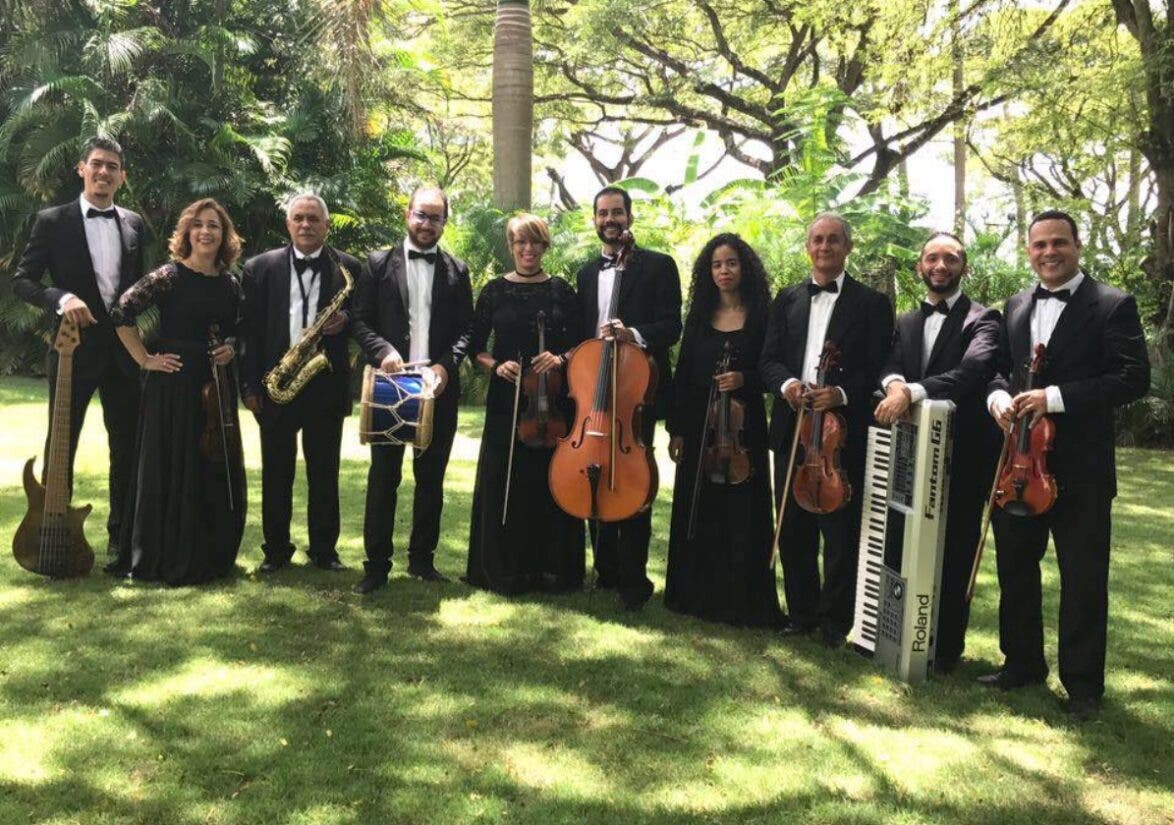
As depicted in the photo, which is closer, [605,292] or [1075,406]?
[1075,406]

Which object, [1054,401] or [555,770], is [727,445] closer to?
[1054,401]

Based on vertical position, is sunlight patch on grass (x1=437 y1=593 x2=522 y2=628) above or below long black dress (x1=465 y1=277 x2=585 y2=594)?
below

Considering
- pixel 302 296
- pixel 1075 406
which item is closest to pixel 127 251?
pixel 302 296

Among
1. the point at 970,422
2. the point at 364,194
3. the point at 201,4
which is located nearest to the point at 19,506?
the point at 970,422

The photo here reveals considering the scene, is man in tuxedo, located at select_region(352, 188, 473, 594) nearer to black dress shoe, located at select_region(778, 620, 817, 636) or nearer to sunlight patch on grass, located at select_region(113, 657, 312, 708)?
sunlight patch on grass, located at select_region(113, 657, 312, 708)

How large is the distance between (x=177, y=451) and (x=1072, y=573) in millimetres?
4187

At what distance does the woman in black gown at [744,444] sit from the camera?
4.69 meters

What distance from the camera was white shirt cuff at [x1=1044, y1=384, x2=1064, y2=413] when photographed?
3652 mm

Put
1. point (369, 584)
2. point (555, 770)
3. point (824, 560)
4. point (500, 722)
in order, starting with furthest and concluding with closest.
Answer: point (369, 584)
point (824, 560)
point (500, 722)
point (555, 770)

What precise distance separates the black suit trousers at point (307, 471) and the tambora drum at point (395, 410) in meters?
0.62

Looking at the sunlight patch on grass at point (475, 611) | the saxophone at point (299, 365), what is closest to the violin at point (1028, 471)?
the sunlight patch on grass at point (475, 611)

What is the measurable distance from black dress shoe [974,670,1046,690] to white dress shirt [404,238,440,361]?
3084 millimetres

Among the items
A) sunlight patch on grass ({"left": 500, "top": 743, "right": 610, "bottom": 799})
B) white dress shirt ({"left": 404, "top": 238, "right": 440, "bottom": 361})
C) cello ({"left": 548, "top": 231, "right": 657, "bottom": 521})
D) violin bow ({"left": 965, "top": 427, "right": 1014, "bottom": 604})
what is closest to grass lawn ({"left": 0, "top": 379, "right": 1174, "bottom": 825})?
sunlight patch on grass ({"left": 500, "top": 743, "right": 610, "bottom": 799})

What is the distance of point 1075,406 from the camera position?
12.0 ft
